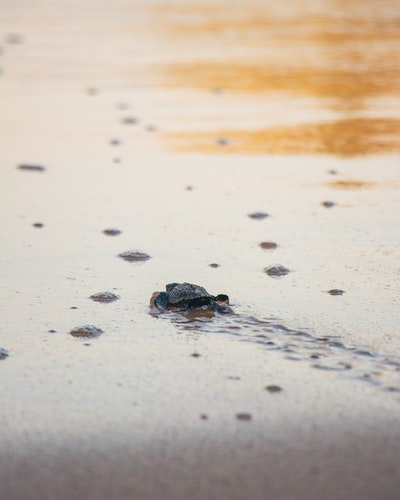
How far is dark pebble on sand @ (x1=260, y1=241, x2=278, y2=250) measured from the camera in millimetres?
5637

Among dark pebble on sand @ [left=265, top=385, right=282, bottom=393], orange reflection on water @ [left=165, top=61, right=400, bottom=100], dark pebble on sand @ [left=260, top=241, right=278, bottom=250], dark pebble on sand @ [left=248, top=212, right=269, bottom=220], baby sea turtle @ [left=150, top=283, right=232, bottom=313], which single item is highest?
orange reflection on water @ [left=165, top=61, right=400, bottom=100]

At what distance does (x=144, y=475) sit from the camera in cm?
309

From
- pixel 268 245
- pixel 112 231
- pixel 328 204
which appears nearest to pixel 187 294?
pixel 268 245

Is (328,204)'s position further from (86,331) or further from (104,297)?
(86,331)

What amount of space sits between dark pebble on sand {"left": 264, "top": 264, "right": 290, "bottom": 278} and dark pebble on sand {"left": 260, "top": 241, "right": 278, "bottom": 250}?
41 centimetres

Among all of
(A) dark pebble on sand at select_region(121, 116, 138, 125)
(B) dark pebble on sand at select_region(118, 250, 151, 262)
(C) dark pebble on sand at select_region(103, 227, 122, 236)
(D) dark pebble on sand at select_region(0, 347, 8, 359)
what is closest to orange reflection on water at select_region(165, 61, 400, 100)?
(A) dark pebble on sand at select_region(121, 116, 138, 125)

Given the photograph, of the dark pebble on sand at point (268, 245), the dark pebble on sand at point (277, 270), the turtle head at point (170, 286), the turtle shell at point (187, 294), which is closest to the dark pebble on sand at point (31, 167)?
the dark pebble on sand at point (268, 245)

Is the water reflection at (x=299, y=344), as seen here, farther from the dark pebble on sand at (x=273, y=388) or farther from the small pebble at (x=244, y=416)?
the small pebble at (x=244, y=416)

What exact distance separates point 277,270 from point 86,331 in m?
1.29

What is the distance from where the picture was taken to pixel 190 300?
14.8ft

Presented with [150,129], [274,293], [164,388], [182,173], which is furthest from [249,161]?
[164,388]

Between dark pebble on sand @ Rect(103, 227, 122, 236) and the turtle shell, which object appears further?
dark pebble on sand @ Rect(103, 227, 122, 236)

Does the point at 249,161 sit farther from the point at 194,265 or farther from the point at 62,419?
the point at 62,419

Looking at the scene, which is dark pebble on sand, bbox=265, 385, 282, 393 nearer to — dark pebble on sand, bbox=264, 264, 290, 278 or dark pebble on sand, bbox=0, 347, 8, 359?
dark pebble on sand, bbox=0, 347, 8, 359
